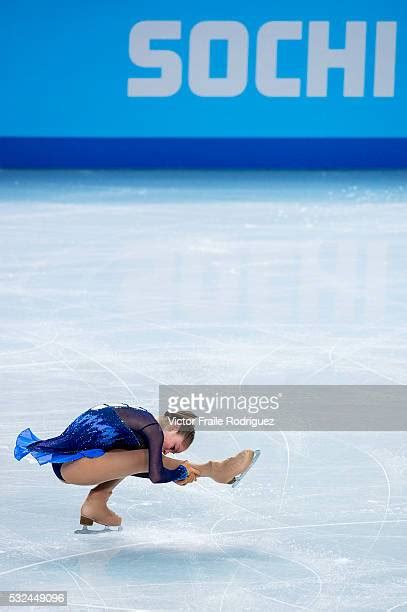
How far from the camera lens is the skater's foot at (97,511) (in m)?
3.34

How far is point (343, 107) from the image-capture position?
11070 millimetres

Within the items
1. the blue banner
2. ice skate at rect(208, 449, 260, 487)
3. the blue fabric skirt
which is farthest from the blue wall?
the blue fabric skirt

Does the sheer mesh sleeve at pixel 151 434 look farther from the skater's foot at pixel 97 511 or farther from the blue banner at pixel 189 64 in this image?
the blue banner at pixel 189 64

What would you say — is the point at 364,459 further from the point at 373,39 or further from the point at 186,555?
the point at 373,39

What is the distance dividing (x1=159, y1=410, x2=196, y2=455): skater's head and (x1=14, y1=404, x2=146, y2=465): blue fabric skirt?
0.22 ft

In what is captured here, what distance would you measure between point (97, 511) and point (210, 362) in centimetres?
176

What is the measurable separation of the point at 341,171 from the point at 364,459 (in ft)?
24.6

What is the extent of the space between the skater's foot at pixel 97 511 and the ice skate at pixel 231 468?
289mm

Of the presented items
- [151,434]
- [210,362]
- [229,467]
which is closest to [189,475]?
[229,467]

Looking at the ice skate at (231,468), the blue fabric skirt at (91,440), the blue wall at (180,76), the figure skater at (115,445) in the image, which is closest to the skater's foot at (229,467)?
the ice skate at (231,468)

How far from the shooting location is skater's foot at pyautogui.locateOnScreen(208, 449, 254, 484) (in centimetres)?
336

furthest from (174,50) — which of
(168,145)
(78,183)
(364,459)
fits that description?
(364,459)

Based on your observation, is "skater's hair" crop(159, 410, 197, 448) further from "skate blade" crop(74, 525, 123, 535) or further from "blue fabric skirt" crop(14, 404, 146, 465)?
"skate blade" crop(74, 525, 123, 535)

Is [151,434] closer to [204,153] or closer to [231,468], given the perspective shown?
[231,468]
